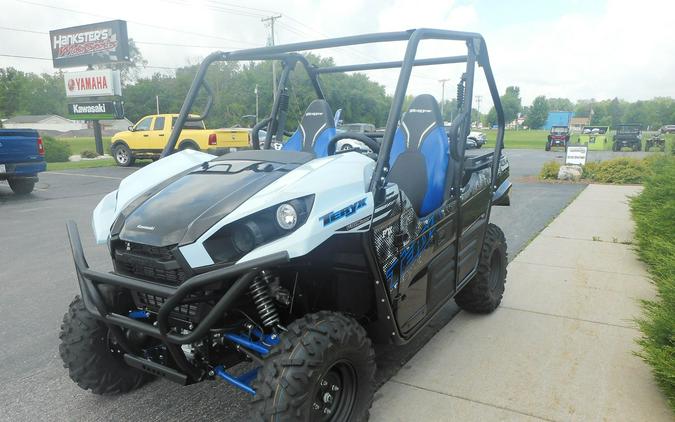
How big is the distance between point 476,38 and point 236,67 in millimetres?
58742

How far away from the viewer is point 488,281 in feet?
12.1

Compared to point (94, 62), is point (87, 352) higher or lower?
lower

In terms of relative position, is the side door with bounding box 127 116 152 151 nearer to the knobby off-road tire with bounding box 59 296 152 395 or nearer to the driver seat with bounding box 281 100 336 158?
the driver seat with bounding box 281 100 336 158

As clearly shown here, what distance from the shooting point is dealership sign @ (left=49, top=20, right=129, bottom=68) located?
24.3 m

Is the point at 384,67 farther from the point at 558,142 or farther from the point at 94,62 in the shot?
the point at 558,142

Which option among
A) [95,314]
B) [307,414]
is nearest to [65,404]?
[95,314]

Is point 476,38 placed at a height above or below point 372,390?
above

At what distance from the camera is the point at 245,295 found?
2107 mm

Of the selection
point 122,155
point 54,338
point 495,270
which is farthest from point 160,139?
point 495,270

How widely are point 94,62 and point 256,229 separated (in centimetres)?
2668

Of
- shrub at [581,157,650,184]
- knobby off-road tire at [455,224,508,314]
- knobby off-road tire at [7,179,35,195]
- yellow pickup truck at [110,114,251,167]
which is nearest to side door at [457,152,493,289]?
knobby off-road tire at [455,224,508,314]

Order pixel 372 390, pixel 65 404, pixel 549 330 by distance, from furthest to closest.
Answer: pixel 549 330 < pixel 65 404 < pixel 372 390

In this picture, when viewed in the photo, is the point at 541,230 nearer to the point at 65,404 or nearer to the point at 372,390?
the point at 372,390

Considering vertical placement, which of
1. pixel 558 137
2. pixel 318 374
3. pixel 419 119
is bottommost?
pixel 558 137
